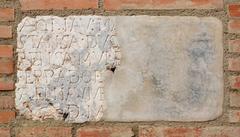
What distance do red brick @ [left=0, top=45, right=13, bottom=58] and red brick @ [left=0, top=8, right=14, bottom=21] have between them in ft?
0.33

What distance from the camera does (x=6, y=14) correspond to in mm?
1911

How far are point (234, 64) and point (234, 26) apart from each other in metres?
0.14

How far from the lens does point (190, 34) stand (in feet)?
6.33

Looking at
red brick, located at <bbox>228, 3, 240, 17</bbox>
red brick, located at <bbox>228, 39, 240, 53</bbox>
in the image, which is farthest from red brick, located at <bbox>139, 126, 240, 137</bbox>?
red brick, located at <bbox>228, 3, 240, 17</bbox>

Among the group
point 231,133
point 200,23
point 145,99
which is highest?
point 200,23

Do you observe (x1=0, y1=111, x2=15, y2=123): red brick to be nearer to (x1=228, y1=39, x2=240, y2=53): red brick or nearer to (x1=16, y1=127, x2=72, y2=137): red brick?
(x1=16, y1=127, x2=72, y2=137): red brick

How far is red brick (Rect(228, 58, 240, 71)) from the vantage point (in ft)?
6.31

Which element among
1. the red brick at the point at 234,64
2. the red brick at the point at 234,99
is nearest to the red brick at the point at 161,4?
the red brick at the point at 234,64

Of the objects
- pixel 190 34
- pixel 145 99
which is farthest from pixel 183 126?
pixel 190 34

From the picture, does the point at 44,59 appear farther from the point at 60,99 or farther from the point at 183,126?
the point at 183,126

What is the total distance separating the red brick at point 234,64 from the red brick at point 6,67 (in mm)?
785

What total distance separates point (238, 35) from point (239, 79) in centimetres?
16

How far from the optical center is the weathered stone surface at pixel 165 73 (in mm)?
1914

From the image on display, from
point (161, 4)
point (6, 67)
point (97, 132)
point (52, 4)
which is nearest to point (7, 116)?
point (6, 67)
